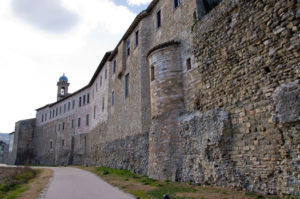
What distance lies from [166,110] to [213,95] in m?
2.97

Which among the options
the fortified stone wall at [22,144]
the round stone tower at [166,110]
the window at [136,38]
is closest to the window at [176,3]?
the round stone tower at [166,110]

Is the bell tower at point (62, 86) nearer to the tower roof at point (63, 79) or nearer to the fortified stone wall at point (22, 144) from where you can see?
the tower roof at point (63, 79)

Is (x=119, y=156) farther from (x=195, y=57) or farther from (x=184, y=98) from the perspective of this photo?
(x=195, y=57)

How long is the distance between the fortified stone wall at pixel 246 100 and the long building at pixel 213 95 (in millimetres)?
29

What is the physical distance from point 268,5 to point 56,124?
3864 centimetres

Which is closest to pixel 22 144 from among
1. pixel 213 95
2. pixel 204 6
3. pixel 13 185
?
pixel 13 185

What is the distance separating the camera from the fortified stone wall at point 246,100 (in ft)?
21.5

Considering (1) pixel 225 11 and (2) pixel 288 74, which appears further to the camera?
(1) pixel 225 11

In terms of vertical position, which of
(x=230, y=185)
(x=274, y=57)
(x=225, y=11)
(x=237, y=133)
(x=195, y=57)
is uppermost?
(x=225, y=11)

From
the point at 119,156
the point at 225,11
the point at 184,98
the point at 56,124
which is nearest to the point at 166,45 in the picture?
the point at 184,98

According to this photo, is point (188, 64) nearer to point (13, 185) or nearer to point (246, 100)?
point (246, 100)

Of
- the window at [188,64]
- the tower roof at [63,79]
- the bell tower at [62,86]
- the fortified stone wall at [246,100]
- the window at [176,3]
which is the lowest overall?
the fortified stone wall at [246,100]

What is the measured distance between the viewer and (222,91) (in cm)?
911

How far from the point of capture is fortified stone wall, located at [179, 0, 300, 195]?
656 centimetres
